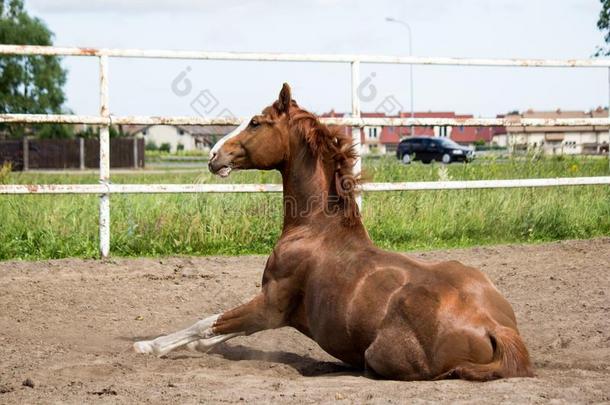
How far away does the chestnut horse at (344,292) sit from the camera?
457 cm

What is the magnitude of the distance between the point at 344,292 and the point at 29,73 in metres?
51.5

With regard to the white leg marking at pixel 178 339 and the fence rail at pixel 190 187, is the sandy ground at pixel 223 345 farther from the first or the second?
the fence rail at pixel 190 187

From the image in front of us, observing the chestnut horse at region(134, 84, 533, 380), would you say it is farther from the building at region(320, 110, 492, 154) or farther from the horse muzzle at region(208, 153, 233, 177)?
the building at region(320, 110, 492, 154)

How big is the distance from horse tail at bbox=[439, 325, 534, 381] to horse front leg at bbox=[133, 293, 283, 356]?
1.44 m

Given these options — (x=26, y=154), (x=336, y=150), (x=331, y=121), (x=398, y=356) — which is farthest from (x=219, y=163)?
(x=26, y=154)

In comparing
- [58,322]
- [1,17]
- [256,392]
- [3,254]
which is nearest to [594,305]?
[256,392]

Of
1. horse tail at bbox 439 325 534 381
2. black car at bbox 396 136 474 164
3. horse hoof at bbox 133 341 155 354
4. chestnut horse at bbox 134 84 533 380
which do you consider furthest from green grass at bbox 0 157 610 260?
black car at bbox 396 136 474 164

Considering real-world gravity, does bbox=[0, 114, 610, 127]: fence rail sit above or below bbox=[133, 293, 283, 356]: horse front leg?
above

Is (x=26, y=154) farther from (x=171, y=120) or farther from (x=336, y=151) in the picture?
(x=336, y=151)

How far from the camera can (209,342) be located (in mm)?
5797

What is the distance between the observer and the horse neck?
569 cm

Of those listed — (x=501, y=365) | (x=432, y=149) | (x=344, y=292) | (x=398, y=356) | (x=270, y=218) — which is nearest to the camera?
(x=501, y=365)

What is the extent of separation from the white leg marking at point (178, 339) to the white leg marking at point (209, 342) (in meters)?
0.03

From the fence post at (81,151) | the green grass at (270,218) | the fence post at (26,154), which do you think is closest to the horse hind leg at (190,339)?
the green grass at (270,218)
